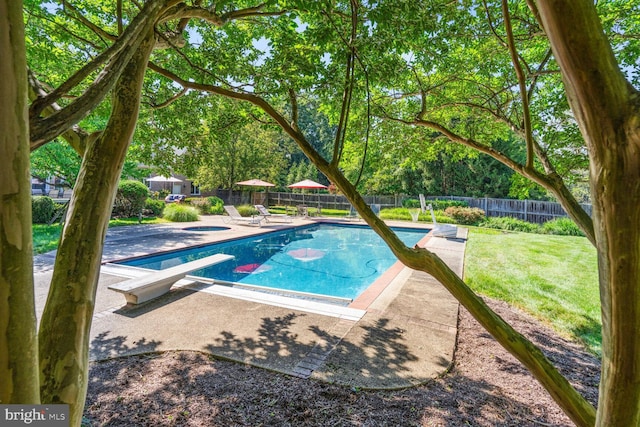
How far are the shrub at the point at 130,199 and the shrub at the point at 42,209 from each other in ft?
7.78

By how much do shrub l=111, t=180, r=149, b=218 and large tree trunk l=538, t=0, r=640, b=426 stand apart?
16457 mm

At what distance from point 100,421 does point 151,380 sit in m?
0.56

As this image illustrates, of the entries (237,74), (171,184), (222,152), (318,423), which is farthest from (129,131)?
(171,184)

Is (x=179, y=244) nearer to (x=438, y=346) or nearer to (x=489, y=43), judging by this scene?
(x=438, y=346)

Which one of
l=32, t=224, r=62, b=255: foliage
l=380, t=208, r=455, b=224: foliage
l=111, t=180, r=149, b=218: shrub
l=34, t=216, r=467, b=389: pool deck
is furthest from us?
l=380, t=208, r=455, b=224: foliage

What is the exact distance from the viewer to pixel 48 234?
33.0 ft

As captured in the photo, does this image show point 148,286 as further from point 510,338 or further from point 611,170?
point 611,170

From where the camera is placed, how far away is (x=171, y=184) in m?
31.5

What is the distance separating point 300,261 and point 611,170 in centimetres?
1002

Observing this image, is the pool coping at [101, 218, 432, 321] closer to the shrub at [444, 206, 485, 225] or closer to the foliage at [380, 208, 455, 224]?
the foliage at [380, 208, 455, 224]

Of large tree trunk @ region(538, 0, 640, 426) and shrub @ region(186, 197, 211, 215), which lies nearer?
large tree trunk @ region(538, 0, 640, 426)

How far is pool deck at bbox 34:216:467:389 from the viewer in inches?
124

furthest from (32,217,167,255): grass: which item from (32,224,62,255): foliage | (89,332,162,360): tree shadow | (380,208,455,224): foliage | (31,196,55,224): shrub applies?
(380,208,455,224): foliage

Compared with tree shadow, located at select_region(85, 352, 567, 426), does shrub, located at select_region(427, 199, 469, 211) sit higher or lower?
higher
